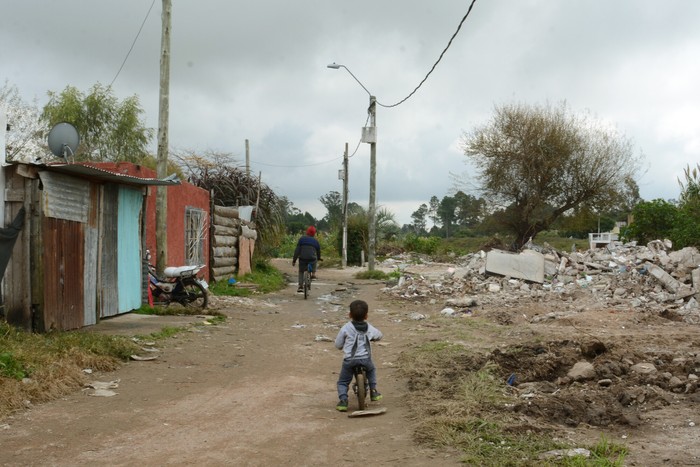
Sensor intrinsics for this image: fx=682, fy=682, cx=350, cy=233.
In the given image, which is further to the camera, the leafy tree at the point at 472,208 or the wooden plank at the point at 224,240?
the leafy tree at the point at 472,208

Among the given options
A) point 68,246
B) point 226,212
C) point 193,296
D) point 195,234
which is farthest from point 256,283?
point 68,246

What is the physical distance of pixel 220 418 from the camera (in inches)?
241

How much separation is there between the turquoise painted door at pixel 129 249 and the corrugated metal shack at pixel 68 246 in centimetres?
2

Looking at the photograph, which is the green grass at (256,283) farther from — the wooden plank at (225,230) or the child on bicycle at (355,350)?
the child on bicycle at (355,350)

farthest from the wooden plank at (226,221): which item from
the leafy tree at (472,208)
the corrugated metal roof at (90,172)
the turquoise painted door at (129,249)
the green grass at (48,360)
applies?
the leafy tree at (472,208)

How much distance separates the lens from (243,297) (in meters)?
17.4

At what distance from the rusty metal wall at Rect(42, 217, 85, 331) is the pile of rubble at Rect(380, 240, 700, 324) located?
8017 millimetres

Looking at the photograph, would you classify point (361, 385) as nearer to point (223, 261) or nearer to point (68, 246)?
point (68, 246)

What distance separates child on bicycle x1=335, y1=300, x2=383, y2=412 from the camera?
6.57 m

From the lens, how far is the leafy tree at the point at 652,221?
25.8m

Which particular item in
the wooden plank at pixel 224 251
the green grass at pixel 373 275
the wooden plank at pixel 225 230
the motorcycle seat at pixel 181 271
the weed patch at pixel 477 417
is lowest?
the weed patch at pixel 477 417

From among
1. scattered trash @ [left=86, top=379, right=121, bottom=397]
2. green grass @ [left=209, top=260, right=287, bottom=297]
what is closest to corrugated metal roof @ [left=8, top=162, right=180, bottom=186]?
scattered trash @ [left=86, top=379, right=121, bottom=397]

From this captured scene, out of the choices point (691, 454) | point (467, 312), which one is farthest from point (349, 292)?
point (691, 454)

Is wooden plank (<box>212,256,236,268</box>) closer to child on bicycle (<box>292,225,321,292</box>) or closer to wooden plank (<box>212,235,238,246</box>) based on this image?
wooden plank (<box>212,235,238,246</box>)
